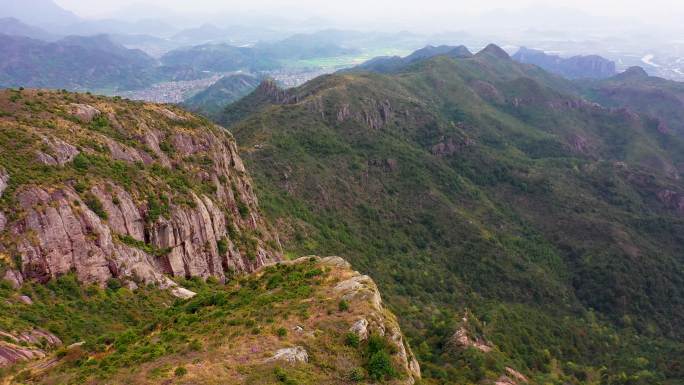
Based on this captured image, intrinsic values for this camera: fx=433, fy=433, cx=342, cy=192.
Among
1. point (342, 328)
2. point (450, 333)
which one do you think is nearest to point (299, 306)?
point (342, 328)

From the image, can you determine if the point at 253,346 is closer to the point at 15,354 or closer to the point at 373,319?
the point at 373,319

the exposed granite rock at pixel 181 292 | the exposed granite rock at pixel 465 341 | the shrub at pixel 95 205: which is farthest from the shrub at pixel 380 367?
the exposed granite rock at pixel 465 341

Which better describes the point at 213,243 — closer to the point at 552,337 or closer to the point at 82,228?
the point at 82,228

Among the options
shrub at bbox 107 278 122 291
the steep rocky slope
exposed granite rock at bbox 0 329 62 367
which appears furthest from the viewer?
shrub at bbox 107 278 122 291

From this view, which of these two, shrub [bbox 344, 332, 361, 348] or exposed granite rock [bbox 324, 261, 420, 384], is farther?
exposed granite rock [bbox 324, 261, 420, 384]

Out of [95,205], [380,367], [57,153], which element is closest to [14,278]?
[95,205]

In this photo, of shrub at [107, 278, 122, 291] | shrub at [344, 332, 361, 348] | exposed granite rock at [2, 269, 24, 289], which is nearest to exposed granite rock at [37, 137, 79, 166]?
exposed granite rock at [2, 269, 24, 289]

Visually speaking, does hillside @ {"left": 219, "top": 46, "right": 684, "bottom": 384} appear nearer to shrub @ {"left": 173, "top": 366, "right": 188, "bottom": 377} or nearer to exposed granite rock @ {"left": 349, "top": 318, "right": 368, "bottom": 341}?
exposed granite rock @ {"left": 349, "top": 318, "right": 368, "bottom": 341}
